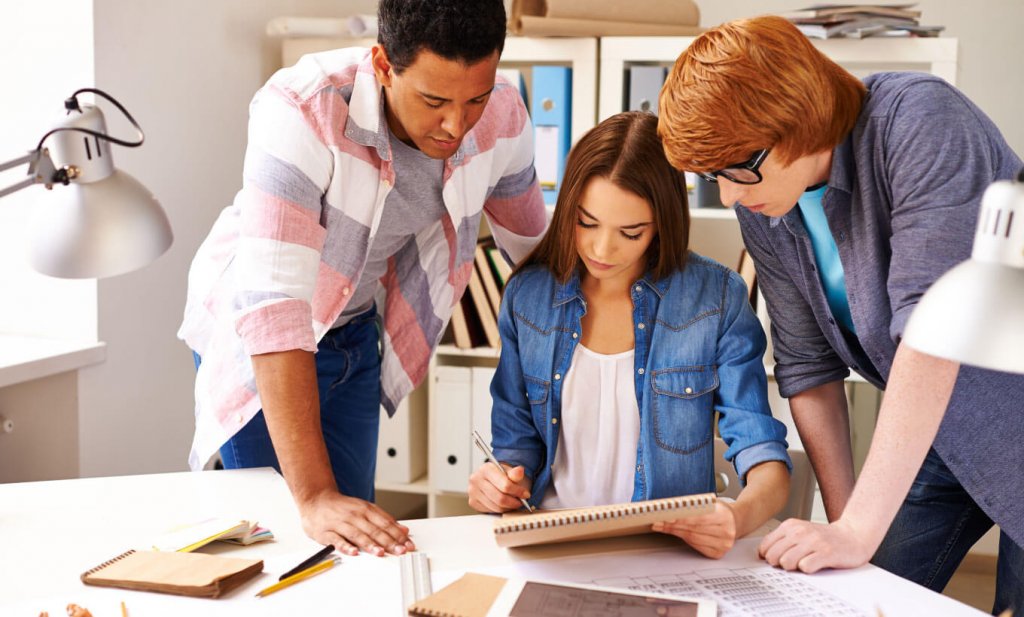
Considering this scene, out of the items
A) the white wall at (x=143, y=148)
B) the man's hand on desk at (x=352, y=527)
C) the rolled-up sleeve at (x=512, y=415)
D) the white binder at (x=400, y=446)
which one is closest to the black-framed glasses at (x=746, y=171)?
→ the rolled-up sleeve at (x=512, y=415)

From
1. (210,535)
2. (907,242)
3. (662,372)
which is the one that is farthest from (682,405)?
(210,535)

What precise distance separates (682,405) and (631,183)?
34cm

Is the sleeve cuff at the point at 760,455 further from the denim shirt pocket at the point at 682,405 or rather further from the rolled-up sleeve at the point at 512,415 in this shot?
the rolled-up sleeve at the point at 512,415

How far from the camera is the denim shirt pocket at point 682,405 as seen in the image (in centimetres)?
147

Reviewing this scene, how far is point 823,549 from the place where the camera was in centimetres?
113

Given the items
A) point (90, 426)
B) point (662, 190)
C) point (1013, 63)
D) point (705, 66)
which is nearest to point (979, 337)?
point (705, 66)

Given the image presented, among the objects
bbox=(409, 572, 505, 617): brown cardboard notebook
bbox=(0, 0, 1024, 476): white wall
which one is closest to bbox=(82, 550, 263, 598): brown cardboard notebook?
bbox=(409, 572, 505, 617): brown cardboard notebook

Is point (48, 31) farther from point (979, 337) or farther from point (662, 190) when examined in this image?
point (979, 337)

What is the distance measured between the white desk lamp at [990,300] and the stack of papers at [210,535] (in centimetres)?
81

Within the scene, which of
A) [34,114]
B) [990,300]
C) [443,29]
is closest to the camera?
[990,300]

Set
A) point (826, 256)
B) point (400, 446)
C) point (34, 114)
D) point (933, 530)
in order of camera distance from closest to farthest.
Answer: point (826, 256) < point (933, 530) < point (34, 114) < point (400, 446)

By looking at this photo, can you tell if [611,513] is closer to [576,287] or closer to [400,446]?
[576,287]

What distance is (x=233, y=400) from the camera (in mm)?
1514

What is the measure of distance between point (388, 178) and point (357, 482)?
23.7 inches
